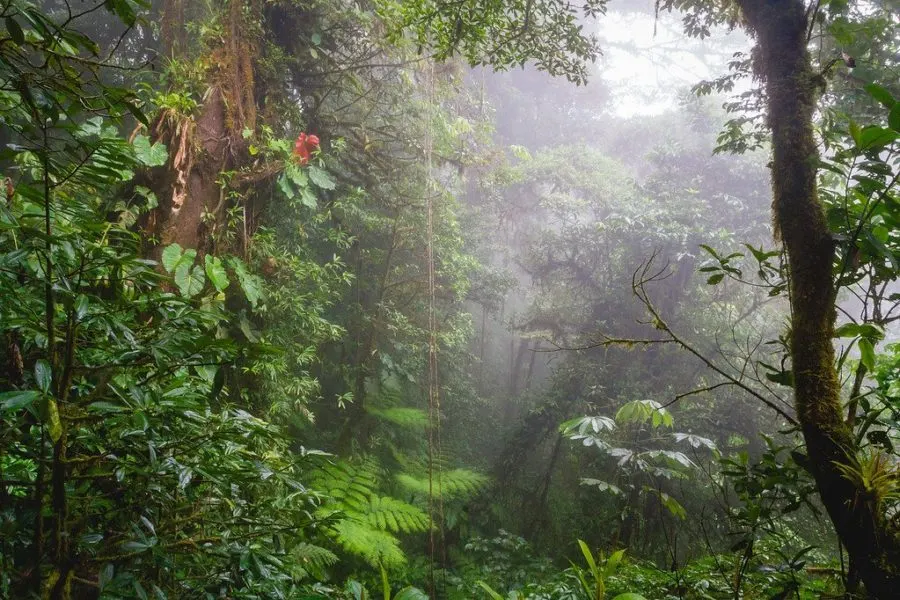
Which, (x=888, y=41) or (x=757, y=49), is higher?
(x=888, y=41)

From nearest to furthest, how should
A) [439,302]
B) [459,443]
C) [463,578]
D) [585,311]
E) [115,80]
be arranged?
[463,578] < [115,80] < [439,302] < [459,443] < [585,311]

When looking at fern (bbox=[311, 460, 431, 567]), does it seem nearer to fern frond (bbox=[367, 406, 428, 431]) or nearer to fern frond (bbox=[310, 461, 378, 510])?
fern frond (bbox=[310, 461, 378, 510])

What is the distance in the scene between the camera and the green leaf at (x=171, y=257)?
232cm

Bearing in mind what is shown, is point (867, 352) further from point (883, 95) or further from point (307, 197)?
point (307, 197)

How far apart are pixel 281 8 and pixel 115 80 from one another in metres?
2.49

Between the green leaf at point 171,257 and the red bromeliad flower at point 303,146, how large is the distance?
1025 millimetres

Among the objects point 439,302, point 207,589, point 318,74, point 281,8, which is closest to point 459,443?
point 439,302

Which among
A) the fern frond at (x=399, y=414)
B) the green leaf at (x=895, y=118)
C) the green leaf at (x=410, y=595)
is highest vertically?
the green leaf at (x=895, y=118)

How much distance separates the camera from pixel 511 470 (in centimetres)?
666

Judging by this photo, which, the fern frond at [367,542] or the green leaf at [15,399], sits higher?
the green leaf at [15,399]

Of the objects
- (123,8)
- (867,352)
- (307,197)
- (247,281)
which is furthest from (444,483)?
(123,8)

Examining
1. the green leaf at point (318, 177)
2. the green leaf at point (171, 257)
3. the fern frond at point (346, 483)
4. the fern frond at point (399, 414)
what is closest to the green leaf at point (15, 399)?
the green leaf at point (171, 257)

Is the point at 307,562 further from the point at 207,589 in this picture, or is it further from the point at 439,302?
the point at 439,302

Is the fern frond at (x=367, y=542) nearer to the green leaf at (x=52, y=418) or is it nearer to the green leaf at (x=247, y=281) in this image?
the green leaf at (x=247, y=281)
